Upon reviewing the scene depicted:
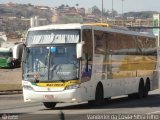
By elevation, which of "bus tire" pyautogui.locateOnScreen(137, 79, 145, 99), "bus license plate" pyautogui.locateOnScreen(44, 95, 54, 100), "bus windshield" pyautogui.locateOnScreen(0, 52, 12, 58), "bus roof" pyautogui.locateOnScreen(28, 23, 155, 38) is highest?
"bus roof" pyautogui.locateOnScreen(28, 23, 155, 38)

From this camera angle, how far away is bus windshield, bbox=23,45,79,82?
20812 mm

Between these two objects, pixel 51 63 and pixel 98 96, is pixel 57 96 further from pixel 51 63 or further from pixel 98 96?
pixel 98 96

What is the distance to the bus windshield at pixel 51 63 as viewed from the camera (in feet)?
68.3

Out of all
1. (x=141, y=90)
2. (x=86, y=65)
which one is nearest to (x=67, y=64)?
(x=86, y=65)

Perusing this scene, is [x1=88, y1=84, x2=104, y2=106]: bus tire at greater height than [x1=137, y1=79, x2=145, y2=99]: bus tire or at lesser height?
greater

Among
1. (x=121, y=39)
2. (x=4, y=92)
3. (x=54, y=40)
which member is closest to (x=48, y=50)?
(x=54, y=40)

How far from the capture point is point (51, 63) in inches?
824

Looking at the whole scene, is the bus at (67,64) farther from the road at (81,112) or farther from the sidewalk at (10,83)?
the sidewalk at (10,83)

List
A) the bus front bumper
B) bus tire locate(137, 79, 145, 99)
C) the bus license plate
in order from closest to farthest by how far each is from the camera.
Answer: the bus front bumper
the bus license plate
bus tire locate(137, 79, 145, 99)

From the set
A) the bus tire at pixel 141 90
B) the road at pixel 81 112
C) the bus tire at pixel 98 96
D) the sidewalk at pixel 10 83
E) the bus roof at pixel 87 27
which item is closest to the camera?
the road at pixel 81 112

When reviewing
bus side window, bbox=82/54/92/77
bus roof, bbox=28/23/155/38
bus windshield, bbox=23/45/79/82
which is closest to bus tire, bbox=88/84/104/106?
bus side window, bbox=82/54/92/77

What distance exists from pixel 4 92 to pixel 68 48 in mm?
14867

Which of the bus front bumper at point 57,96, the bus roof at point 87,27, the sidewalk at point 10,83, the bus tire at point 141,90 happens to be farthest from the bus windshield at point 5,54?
the bus front bumper at point 57,96

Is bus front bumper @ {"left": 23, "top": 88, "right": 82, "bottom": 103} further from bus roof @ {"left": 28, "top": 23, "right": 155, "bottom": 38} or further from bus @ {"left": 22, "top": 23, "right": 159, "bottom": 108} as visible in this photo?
bus roof @ {"left": 28, "top": 23, "right": 155, "bottom": 38}
